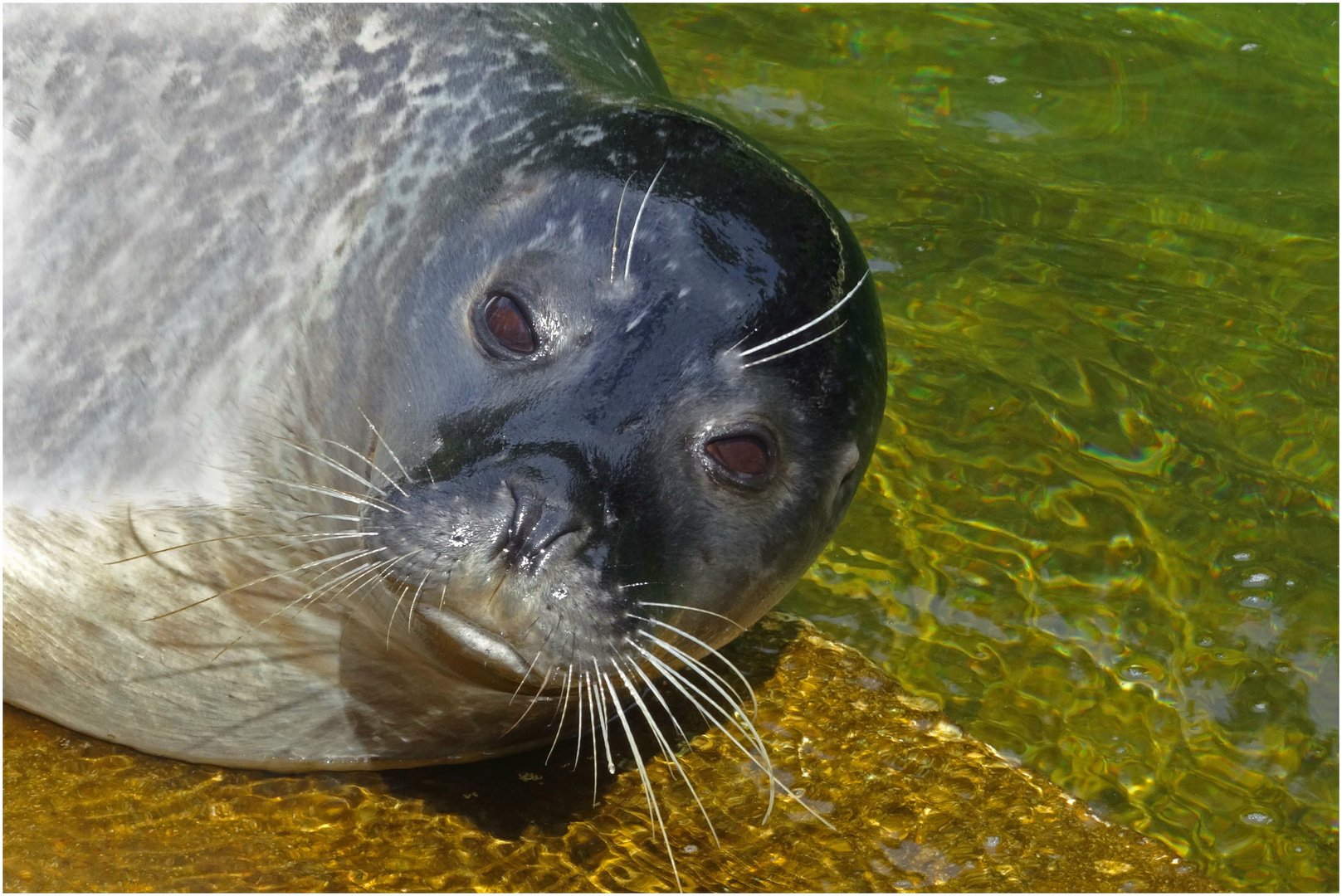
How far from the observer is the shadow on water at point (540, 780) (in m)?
3.35

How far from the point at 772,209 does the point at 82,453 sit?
153 centimetres

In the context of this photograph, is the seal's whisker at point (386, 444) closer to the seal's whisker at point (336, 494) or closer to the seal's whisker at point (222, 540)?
the seal's whisker at point (336, 494)

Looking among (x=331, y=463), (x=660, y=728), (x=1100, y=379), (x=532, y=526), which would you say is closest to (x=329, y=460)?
(x=331, y=463)

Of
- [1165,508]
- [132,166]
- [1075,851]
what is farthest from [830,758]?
[132,166]

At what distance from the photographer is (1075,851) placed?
3.53 metres

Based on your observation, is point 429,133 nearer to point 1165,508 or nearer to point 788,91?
point 1165,508

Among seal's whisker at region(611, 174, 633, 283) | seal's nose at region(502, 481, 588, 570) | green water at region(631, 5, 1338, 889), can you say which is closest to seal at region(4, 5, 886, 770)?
seal's whisker at region(611, 174, 633, 283)

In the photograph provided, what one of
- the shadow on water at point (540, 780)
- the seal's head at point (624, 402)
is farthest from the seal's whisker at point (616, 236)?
the shadow on water at point (540, 780)

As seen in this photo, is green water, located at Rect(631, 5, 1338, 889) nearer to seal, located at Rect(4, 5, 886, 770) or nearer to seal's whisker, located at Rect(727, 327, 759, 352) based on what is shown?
seal, located at Rect(4, 5, 886, 770)

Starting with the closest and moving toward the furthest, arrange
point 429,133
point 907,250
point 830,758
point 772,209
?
point 772,209, point 429,133, point 830,758, point 907,250

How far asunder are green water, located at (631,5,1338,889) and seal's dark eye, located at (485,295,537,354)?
4.96ft

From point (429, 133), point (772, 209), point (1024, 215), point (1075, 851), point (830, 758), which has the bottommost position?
point (1075, 851)

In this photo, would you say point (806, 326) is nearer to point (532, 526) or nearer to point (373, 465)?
point (532, 526)

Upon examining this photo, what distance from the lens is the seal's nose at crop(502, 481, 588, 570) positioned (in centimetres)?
267
